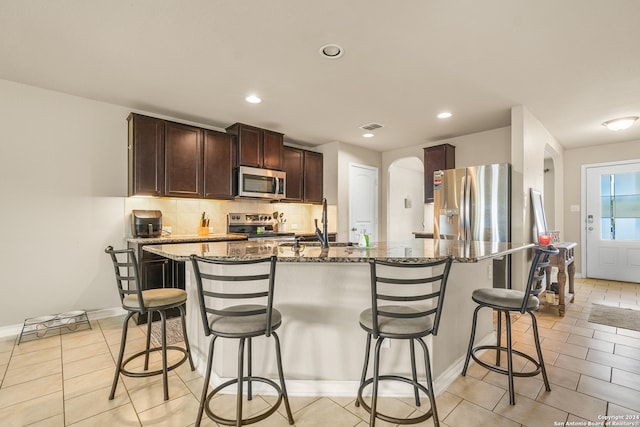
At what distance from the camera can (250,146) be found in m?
4.44

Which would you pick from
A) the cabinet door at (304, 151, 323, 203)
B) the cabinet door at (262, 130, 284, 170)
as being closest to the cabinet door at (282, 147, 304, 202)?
the cabinet door at (304, 151, 323, 203)

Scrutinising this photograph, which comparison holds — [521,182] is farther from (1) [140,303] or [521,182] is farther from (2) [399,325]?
(1) [140,303]

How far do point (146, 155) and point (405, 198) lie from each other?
5.97 m

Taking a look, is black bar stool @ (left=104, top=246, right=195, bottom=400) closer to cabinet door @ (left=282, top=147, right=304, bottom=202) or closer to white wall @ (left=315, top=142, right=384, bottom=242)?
cabinet door @ (left=282, top=147, right=304, bottom=202)

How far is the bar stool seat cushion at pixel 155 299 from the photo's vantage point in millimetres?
2021

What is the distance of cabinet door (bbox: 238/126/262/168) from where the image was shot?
4.34 metres

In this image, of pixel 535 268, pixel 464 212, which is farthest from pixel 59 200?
pixel 464 212

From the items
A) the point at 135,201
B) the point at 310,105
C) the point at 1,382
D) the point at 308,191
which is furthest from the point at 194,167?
the point at 1,382

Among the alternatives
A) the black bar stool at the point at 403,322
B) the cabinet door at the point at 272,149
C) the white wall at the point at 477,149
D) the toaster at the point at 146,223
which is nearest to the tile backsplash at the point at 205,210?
the toaster at the point at 146,223

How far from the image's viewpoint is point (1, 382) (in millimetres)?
2158

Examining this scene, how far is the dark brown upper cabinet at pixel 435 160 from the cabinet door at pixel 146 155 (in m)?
3.97

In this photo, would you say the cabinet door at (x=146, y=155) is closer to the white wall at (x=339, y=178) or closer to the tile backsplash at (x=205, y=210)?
the tile backsplash at (x=205, y=210)

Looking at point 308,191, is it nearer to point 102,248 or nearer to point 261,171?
point 261,171

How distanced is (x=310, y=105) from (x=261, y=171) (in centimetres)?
130
